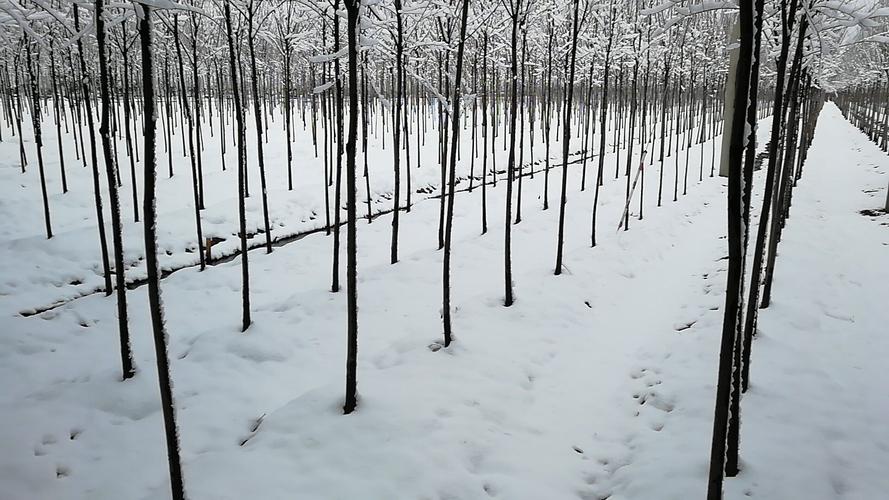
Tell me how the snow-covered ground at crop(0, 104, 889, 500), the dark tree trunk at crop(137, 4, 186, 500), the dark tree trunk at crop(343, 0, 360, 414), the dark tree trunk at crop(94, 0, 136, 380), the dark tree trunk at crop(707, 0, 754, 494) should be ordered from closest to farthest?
the dark tree trunk at crop(707, 0, 754, 494), the dark tree trunk at crop(137, 4, 186, 500), the dark tree trunk at crop(343, 0, 360, 414), the snow-covered ground at crop(0, 104, 889, 500), the dark tree trunk at crop(94, 0, 136, 380)

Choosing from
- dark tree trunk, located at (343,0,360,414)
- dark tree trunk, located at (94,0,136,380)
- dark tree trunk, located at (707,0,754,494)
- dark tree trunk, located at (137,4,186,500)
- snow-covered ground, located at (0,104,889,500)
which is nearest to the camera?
dark tree trunk, located at (707,0,754,494)

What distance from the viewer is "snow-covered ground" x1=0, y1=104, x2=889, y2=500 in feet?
14.3

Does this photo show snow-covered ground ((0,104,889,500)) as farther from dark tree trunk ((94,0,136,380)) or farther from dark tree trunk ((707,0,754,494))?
dark tree trunk ((707,0,754,494))

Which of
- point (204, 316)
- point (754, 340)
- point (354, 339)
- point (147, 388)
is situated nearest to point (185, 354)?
point (147, 388)

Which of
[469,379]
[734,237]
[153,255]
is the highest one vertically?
[734,237]

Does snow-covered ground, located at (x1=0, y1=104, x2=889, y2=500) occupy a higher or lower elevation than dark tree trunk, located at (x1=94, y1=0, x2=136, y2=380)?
lower

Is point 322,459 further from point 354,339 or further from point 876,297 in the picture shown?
point 876,297

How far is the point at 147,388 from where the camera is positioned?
624 cm

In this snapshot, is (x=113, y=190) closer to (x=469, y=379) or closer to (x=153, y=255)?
(x=153, y=255)

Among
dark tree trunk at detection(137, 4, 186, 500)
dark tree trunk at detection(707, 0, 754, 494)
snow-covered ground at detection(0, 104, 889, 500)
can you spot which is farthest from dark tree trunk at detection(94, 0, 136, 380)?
dark tree trunk at detection(707, 0, 754, 494)

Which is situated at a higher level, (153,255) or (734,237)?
(734,237)

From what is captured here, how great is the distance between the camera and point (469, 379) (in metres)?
5.99

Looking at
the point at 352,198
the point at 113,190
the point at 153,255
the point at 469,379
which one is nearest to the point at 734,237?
the point at 352,198

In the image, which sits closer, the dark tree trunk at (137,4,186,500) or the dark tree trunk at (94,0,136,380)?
the dark tree trunk at (137,4,186,500)
